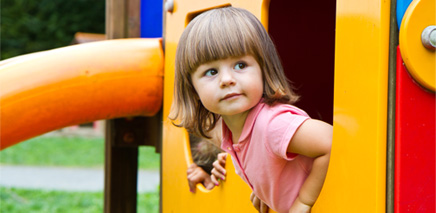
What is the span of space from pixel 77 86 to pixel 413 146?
148 centimetres

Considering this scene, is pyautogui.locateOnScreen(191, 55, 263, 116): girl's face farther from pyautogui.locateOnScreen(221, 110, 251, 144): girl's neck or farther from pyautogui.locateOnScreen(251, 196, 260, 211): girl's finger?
pyautogui.locateOnScreen(251, 196, 260, 211): girl's finger

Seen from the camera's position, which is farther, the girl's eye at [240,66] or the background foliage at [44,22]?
the background foliage at [44,22]

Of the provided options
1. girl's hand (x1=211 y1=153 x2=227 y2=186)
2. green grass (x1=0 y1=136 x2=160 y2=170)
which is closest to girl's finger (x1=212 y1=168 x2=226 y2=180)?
girl's hand (x1=211 y1=153 x2=227 y2=186)

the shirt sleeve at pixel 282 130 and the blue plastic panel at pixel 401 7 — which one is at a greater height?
the blue plastic panel at pixel 401 7

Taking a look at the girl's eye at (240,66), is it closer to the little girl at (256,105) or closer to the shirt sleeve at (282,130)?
the little girl at (256,105)

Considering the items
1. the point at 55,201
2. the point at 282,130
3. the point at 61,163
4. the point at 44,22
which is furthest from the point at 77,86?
the point at 44,22

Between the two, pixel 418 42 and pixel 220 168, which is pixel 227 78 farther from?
pixel 220 168

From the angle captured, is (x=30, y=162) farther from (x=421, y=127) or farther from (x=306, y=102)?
(x=421, y=127)

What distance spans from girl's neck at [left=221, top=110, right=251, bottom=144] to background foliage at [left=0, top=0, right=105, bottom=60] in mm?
16775

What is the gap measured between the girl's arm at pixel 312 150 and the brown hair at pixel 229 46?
0.13m

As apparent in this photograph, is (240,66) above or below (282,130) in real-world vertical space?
above

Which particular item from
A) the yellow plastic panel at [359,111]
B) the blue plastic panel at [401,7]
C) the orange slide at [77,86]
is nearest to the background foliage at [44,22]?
the orange slide at [77,86]

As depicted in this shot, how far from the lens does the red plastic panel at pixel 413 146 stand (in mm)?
1183

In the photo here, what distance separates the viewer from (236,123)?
1.46 m
